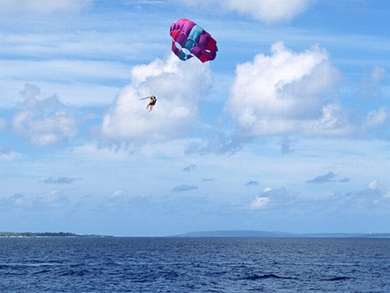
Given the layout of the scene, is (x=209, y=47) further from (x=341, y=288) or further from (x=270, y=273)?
(x=270, y=273)

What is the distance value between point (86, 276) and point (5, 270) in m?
19.5

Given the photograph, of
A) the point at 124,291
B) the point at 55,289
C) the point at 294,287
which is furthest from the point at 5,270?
the point at 294,287

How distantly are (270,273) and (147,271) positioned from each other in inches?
762

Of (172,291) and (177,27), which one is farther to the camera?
(172,291)

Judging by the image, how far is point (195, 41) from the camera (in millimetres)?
61906

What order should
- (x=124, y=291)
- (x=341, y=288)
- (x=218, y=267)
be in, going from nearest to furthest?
(x=124, y=291) < (x=341, y=288) < (x=218, y=267)

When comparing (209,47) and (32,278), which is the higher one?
(209,47)

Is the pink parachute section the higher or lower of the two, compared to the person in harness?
higher

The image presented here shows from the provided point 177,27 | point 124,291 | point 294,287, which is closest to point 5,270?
point 124,291

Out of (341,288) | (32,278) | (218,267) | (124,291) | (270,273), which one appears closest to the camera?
(124,291)

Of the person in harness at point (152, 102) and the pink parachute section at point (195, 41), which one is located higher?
the pink parachute section at point (195, 41)

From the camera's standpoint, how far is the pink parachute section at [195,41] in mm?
61938

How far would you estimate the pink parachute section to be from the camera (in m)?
61.9

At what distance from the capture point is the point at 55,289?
73.4 metres
